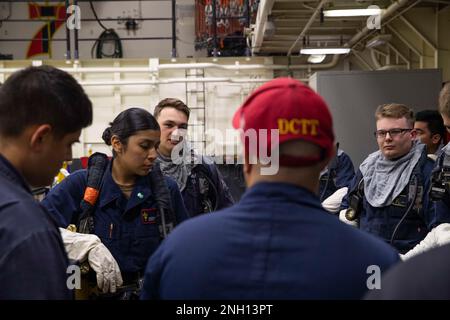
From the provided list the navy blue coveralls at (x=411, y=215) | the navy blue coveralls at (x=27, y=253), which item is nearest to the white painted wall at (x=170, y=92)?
the navy blue coveralls at (x=411, y=215)

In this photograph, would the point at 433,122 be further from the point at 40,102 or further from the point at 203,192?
the point at 40,102

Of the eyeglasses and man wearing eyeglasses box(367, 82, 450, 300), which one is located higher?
the eyeglasses

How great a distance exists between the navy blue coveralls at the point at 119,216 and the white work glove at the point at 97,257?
0.12 metres

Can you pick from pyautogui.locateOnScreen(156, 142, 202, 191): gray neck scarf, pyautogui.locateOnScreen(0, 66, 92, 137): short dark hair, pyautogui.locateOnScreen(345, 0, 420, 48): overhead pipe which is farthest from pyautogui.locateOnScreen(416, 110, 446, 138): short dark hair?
pyautogui.locateOnScreen(0, 66, 92, 137): short dark hair

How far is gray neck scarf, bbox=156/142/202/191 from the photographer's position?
3322 millimetres

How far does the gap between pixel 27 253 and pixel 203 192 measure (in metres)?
2.07

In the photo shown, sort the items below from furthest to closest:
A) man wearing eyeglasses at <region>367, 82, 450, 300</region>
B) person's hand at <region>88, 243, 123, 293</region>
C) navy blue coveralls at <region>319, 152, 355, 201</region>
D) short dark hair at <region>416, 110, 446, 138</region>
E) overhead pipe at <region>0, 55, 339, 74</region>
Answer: overhead pipe at <region>0, 55, 339, 74</region> < navy blue coveralls at <region>319, 152, 355, 201</region> < short dark hair at <region>416, 110, 446, 138</region> < person's hand at <region>88, 243, 123, 293</region> < man wearing eyeglasses at <region>367, 82, 450, 300</region>

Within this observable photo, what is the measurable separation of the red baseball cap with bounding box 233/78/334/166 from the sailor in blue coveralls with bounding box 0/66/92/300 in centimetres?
50

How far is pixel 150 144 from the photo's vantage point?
2.82 m

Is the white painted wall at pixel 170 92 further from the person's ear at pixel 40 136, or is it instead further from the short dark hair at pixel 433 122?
the person's ear at pixel 40 136

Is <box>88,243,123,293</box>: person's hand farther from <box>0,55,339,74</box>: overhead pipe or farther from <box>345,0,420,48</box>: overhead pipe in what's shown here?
<box>0,55,339,74</box>: overhead pipe

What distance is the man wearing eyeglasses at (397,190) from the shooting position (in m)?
3.19
